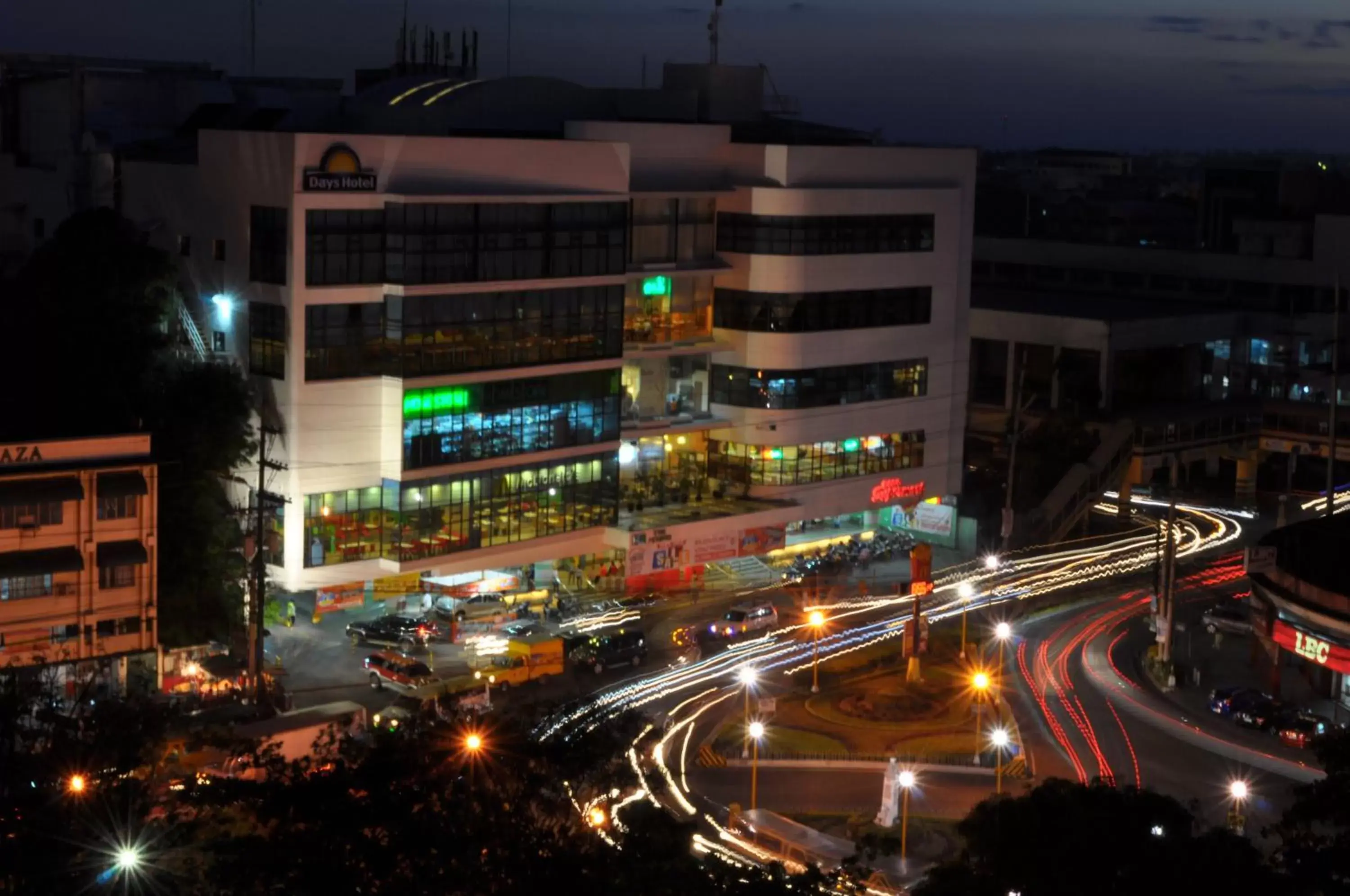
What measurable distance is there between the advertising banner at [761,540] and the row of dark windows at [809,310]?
19.2 feet

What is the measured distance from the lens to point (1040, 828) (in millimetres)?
19453

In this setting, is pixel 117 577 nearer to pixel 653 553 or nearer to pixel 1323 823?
pixel 653 553

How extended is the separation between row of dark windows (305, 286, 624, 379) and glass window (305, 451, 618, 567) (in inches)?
114

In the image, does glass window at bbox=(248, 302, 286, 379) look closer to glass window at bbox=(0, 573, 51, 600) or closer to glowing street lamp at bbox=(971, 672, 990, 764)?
glass window at bbox=(0, 573, 51, 600)

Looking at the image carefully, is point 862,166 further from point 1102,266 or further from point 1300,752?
point 1102,266

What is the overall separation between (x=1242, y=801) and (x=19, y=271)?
36.5m

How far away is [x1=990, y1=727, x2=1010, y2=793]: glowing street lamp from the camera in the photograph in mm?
36219

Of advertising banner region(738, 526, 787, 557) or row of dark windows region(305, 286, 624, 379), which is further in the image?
advertising banner region(738, 526, 787, 557)

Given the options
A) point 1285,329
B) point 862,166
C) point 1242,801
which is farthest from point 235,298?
point 1285,329

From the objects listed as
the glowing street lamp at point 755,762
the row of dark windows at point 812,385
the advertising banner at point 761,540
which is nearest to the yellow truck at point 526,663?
the glowing street lamp at point 755,762

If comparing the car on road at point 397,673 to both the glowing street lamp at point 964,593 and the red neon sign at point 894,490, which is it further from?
the red neon sign at point 894,490

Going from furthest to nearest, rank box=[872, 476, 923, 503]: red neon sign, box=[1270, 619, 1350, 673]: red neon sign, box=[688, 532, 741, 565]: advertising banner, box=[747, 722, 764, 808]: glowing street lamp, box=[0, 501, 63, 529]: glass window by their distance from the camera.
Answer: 1. box=[872, 476, 923, 503]: red neon sign
2. box=[688, 532, 741, 565]: advertising banner
3. box=[1270, 619, 1350, 673]: red neon sign
4. box=[0, 501, 63, 529]: glass window
5. box=[747, 722, 764, 808]: glowing street lamp

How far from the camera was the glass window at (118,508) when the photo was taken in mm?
39156

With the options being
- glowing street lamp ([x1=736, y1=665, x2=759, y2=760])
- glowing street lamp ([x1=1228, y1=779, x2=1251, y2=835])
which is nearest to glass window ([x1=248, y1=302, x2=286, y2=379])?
glowing street lamp ([x1=736, y1=665, x2=759, y2=760])
